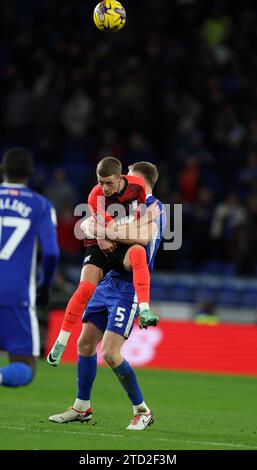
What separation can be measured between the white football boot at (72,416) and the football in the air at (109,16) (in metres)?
3.99

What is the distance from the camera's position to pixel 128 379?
9.37 meters

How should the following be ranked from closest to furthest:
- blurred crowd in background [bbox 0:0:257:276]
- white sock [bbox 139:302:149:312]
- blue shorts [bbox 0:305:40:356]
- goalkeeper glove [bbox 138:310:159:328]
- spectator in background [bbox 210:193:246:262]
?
blue shorts [bbox 0:305:40:356]
goalkeeper glove [bbox 138:310:159:328]
white sock [bbox 139:302:149:312]
spectator in background [bbox 210:193:246:262]
blurred crowd in background [bbox 0:0:257:276]

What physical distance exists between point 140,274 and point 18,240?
117 centimetres

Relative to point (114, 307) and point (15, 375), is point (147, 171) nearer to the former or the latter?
point (114, 307)

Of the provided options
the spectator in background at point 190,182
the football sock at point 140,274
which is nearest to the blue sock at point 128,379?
the football sock at point 140,274

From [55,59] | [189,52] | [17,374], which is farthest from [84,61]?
[17,374]

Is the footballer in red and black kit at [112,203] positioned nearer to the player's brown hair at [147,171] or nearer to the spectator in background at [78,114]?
the player's brown hair at [147,171]

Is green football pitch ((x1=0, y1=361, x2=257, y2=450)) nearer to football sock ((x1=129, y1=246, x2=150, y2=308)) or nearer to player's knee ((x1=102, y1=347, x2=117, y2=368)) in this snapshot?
player's knee ((x1=102, y1=347, x2=117, y2=368))

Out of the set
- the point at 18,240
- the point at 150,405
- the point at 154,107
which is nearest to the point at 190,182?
the point at 154,107

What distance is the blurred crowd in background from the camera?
20656 mm

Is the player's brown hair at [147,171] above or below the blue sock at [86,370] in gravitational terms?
above

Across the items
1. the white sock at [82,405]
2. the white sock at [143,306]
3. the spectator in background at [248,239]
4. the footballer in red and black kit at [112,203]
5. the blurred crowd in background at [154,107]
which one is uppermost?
the blurred crowd in background at [154,107]

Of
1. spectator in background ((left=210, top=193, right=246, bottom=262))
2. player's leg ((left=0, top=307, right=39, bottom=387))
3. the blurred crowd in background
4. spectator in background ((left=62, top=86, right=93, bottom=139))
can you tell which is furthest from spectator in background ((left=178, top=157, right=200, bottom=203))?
player's leg ((left=0, top=307, right=39, bottom=387))

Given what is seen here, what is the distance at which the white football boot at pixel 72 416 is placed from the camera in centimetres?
959
